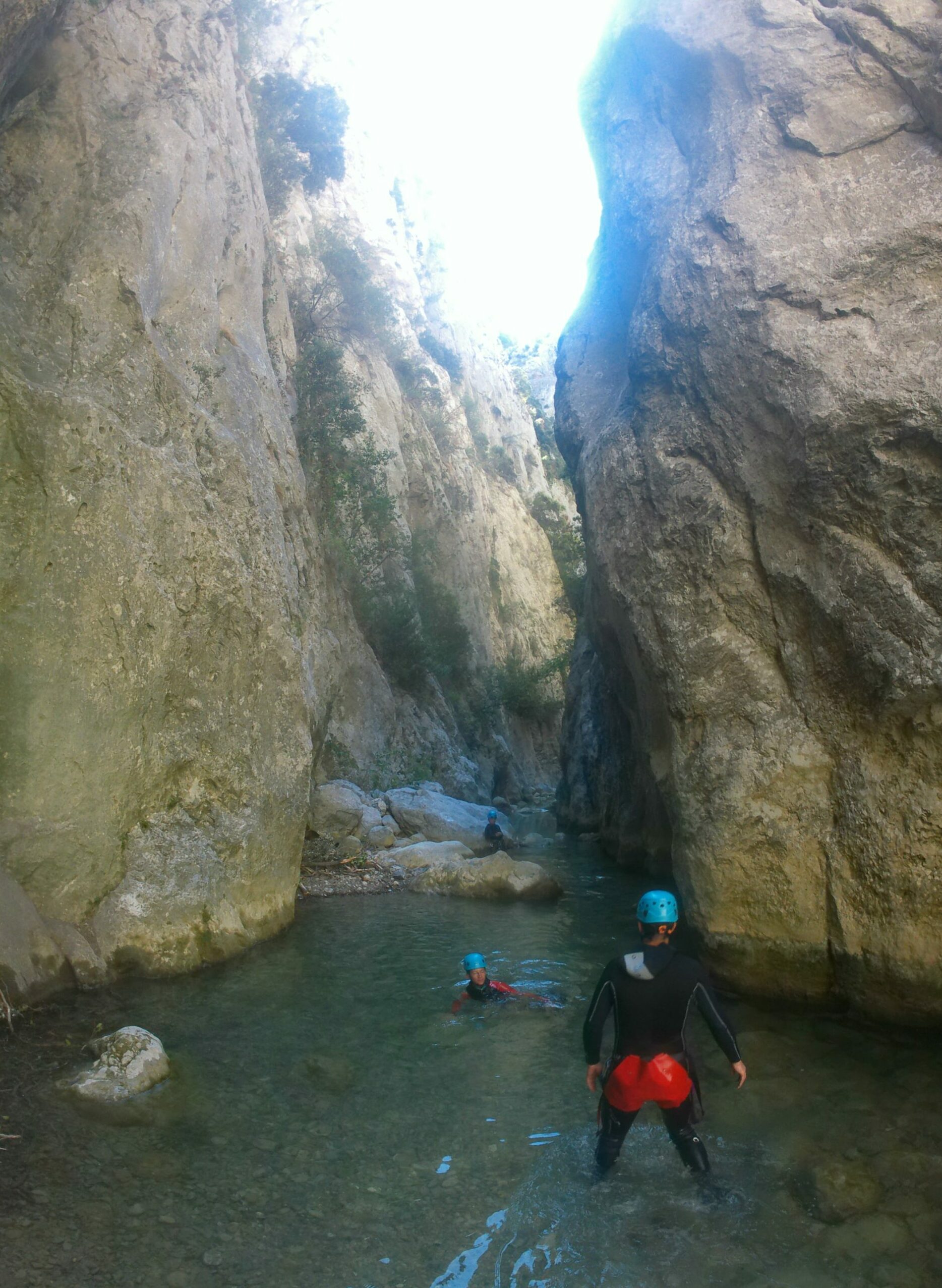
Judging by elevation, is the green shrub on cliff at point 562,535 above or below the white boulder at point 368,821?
above

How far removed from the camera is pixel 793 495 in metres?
7.39

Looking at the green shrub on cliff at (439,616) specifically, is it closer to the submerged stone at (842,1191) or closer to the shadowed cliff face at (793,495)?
the shadowed cliff face at (793,495)

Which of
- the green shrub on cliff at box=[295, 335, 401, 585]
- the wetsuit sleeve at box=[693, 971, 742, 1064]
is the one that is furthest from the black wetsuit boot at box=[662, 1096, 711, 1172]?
the green shrub on cliff at box=[295, 335, 401, 585]

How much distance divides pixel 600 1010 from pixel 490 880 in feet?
25.5

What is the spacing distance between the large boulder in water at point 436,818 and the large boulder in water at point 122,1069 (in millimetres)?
9949

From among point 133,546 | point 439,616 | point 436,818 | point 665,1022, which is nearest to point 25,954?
point 133,546

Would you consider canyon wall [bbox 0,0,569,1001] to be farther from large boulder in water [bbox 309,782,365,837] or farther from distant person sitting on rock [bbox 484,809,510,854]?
distant person sitting on rock [bbox 484,809,510,854]

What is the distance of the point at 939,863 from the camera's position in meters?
6.08

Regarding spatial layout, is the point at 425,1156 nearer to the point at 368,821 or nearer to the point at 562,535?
Answer: the point at 368,821

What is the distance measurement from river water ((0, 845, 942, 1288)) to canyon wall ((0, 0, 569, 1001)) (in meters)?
0.98

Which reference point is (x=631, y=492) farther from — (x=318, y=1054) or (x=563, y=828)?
(x=563, y=828)

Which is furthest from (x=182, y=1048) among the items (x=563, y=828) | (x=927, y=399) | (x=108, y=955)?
(x=563, y=828)

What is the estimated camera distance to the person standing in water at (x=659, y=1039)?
4.21 metres

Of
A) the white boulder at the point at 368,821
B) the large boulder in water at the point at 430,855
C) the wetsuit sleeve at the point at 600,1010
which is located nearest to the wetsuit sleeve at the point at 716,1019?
the wetsuit sleeve at the point at 600,1010
